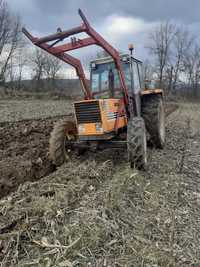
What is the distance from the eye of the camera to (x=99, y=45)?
19.9 feet

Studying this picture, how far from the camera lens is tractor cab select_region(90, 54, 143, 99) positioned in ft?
24.6

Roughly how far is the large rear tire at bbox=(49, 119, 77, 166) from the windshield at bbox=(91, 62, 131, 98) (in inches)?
47.6

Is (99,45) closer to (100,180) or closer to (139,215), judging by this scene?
(100,180)

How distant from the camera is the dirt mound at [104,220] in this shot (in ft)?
10.5

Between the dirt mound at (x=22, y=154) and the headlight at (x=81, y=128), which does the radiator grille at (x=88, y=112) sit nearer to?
the headlight at (x=81, y=128)

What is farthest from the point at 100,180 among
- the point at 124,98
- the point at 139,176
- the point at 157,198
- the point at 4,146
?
the point at 4,146

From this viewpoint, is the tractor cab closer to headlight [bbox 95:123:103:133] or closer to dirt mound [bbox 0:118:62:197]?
headlight [bbox 95:123:103:133]

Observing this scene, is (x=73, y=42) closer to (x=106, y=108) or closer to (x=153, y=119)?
(x=106, y=108)

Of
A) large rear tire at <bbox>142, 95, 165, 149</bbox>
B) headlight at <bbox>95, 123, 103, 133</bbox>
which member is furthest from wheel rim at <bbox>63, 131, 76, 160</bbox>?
large rear tire at <bbox>142, 95, 165, 149</bbox>

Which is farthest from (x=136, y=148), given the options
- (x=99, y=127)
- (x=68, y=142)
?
(x=68, y=142)

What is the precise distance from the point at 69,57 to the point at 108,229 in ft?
14.4

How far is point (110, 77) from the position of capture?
756cm

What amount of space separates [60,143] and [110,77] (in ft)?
6.53

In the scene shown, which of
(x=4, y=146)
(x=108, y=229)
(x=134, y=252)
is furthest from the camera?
(x=4, y=146)
